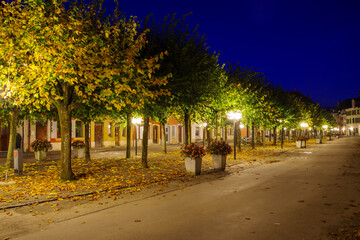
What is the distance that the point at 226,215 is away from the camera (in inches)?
263

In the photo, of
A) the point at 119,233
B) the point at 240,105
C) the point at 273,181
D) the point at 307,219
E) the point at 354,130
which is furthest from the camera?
the point at 354,130

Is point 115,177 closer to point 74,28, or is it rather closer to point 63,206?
Result: point 63,206

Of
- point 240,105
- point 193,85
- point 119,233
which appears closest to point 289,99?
point 240,105

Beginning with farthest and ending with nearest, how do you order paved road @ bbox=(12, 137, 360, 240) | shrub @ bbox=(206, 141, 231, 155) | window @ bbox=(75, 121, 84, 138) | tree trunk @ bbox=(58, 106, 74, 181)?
1. window @ bbox=(75, 121, 84, 138)
2. shrub @ bbox=(206, 141, 231, 155)
3. tree trunk @ bbox=(58, 106, 74, 181)
4. paved road @ bbox=(12, 137, 360, 240)

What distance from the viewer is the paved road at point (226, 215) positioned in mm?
5520

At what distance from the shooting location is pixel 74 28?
31.4 feet

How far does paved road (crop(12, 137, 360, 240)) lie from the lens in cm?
552

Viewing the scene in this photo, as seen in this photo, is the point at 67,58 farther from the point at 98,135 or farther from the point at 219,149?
the point at 98,135

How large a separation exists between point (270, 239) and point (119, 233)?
270 centimetres

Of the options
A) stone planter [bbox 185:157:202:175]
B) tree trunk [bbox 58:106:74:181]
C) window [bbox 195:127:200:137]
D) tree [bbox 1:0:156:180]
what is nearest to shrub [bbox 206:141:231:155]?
stone planter [bbox 185:157:202:175]

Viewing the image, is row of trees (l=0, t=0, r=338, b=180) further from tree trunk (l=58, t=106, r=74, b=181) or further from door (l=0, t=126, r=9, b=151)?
door (l=0, t=126, r=9, b=151)

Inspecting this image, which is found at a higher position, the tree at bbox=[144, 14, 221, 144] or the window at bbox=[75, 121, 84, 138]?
the tree at bbox=[144, 14, 221, 144]

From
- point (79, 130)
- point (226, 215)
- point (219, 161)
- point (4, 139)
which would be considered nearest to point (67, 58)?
point (226, 215)

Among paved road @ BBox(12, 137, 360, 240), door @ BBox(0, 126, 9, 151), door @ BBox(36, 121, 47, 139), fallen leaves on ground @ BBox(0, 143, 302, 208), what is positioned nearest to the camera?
paved road @ BBox(12, 137, 360, 240)
